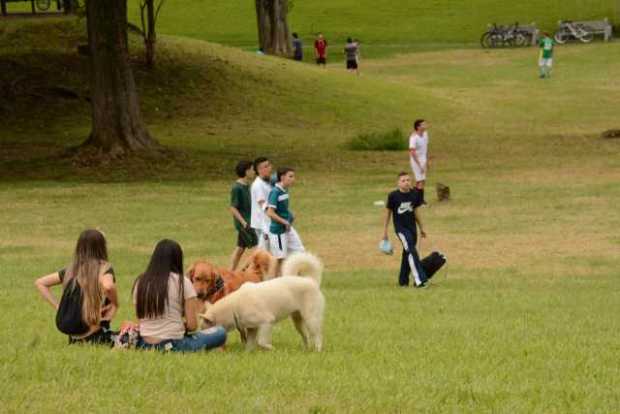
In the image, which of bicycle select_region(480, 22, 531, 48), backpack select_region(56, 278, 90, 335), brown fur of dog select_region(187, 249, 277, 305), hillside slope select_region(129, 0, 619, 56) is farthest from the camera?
hillside slope select_region(129, 0, 619, 56)

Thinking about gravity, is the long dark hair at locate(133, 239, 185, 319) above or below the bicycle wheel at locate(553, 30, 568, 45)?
below

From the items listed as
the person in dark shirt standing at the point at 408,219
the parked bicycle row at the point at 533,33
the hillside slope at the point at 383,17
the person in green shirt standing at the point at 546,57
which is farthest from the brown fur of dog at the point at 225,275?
the hillside slope at the point at 383,17

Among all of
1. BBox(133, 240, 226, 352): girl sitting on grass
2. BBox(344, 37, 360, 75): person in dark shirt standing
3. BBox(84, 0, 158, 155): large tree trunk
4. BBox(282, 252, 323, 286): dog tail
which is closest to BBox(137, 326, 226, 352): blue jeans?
BBox(133, 240, 226, 352): girl sitting on grass

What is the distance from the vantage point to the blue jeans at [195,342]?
33.9 feet

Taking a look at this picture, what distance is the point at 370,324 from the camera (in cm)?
1309

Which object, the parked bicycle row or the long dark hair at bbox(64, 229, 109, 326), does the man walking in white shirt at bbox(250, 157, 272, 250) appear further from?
the parked bicycle row

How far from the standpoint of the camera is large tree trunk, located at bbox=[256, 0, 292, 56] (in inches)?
2292

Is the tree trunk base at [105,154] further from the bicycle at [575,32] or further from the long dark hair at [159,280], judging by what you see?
the bicycle at [575,32]

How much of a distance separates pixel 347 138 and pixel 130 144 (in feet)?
27.2

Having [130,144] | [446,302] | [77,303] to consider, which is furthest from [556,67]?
[77,303]

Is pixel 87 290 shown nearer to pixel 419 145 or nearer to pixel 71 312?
pixel 71 312

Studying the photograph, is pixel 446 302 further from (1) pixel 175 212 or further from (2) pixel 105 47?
(2) pixel 105 47

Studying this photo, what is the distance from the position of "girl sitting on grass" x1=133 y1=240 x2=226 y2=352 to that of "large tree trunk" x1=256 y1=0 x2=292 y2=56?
48.0 metres

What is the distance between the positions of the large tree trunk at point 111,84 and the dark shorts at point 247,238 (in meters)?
16.3
